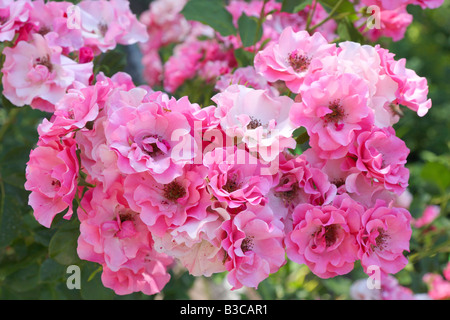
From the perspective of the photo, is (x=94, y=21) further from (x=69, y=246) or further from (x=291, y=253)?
(x=291, y=253)

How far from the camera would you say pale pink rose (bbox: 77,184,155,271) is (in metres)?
0.66

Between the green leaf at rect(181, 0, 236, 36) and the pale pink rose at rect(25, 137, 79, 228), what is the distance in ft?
1.54

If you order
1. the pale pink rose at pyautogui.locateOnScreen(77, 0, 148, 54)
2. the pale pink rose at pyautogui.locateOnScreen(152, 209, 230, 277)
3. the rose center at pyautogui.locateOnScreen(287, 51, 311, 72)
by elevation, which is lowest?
the pale pink rose at pyautogui.locateOnScreen(152, 209, 230, 277)

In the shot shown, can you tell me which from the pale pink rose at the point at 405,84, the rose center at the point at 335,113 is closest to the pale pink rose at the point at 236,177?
the rose center at the point at 335,113

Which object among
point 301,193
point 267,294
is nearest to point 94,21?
point 301,193

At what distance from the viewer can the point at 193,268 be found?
0.64m

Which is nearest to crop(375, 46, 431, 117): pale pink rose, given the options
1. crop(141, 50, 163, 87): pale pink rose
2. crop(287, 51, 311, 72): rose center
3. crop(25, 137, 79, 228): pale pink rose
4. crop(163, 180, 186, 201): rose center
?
crop(287, 51, 311, 72): rose center

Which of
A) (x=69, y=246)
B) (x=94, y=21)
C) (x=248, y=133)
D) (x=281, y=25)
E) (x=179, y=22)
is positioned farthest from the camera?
(x=179, y=22)

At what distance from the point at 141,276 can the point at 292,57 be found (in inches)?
15.7

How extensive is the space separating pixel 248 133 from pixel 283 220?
5.3 inches

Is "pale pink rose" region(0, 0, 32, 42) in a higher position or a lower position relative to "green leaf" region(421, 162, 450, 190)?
higher

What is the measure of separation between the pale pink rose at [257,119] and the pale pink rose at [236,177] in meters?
0.02

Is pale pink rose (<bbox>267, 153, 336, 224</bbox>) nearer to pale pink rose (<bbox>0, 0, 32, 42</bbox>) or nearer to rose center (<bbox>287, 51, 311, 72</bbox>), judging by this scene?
rose center (<bbox>287, 51, 311, 72</bbox>)
